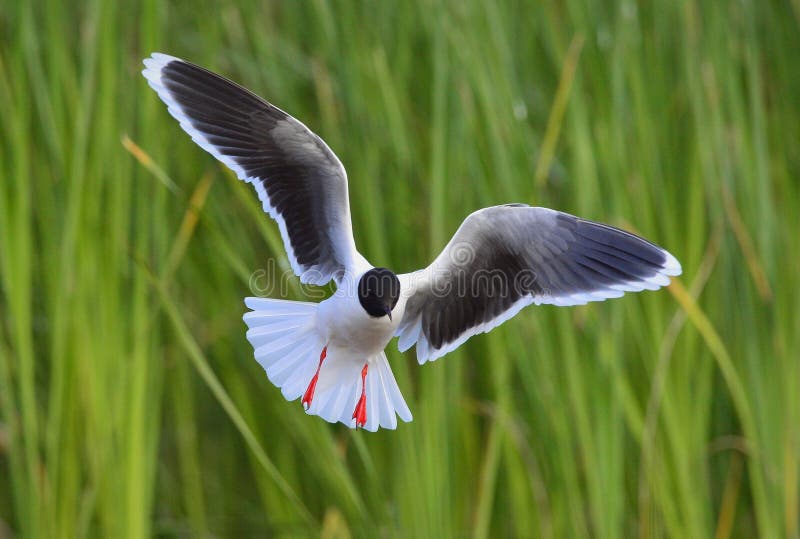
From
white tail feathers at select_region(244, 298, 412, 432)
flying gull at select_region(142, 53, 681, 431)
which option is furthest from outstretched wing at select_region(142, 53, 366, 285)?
white tail feathers at select_region(244, 298, 412, 432)

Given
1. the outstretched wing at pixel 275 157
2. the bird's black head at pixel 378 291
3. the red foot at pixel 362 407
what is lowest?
the red foot at pixel 362 407

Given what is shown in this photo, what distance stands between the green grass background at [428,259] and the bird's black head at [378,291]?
0.65ft

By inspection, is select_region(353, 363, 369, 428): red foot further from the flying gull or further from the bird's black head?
the bird's black head

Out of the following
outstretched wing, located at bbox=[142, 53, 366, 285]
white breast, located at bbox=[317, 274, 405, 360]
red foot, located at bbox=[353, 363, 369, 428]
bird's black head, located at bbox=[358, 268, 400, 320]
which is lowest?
red foot, located at bbox=[353, 363, 369, 428]

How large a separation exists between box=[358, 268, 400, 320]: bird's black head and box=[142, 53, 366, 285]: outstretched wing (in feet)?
0.53

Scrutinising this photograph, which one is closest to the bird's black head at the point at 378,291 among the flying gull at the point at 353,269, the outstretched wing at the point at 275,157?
the flying gull at the point at 353,269

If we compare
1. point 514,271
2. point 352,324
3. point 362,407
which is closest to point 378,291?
point 352,324

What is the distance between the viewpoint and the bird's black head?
1.68 metres

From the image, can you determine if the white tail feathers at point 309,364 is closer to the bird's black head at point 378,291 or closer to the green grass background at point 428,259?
the green grass background at point 428,259

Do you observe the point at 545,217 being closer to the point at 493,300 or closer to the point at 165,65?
the point at 493,300

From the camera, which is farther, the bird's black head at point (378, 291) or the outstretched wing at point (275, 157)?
the outstretched wing at point (275, 157)

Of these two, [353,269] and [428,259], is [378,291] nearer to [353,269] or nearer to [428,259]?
[353,269]

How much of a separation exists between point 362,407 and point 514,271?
0.39 metres

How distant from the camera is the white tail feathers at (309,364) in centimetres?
182
